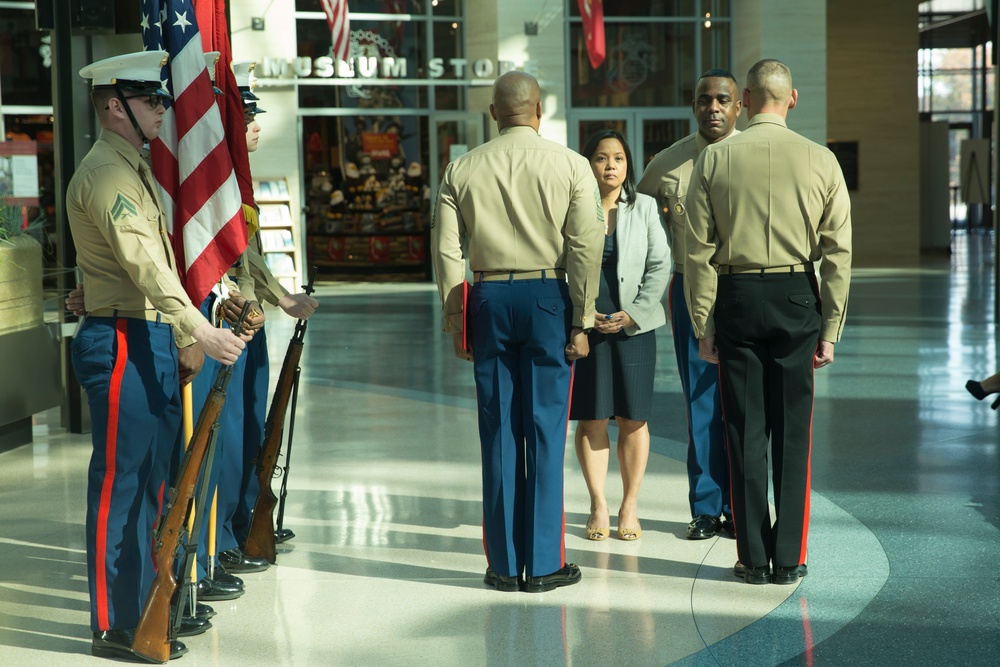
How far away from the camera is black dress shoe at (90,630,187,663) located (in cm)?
340

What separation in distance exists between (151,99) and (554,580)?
6.91 ft

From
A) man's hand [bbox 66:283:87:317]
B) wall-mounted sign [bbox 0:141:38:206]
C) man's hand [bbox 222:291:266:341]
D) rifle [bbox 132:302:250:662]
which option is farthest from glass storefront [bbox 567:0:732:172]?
rifle [bbox 132:302:250:662]

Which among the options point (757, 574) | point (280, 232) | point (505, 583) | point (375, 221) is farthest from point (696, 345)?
point (375, 221)

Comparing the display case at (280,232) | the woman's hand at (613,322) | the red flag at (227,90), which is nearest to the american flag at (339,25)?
the display case at (280,232)

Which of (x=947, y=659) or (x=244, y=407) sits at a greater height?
(x=244, y=407)

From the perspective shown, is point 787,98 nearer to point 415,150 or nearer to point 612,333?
point 612,333

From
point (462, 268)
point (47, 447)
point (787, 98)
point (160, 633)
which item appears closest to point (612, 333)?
point (462, 268)

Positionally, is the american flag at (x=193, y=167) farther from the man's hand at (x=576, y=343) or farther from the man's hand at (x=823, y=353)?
the man's hand at (x=823, y=353)

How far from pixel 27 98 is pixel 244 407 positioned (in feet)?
37.9

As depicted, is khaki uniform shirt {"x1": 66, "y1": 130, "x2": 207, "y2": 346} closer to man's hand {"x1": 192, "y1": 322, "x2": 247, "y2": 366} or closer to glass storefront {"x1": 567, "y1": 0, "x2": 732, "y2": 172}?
man's hand {"x1": 192, "y1": 322, "x2": 247, "y2": 366}

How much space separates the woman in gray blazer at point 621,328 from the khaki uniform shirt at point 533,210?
592 mm

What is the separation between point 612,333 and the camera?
460cm

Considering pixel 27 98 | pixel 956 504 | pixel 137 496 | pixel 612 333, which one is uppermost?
pixel 27 98

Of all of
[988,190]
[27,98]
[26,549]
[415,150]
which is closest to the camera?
[26,549]
